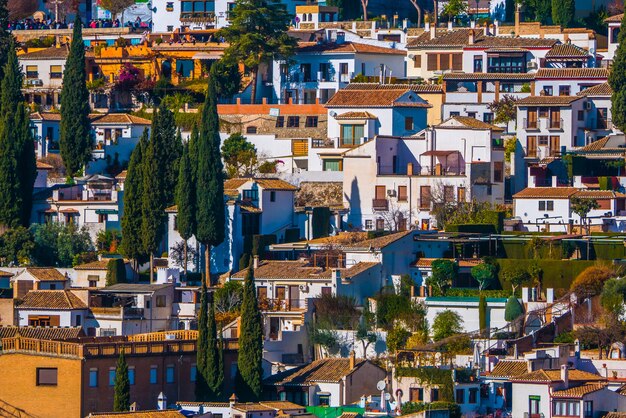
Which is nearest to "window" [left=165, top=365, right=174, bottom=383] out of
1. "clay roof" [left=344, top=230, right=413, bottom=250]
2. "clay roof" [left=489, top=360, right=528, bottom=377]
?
"clay roof" [left=489, top=360, right=528, bottom=377]

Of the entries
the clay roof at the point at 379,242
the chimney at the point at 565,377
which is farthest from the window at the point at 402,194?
the chimney at the point at 565,377

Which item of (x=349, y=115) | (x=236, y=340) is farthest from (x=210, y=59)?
(x=236, y=340)

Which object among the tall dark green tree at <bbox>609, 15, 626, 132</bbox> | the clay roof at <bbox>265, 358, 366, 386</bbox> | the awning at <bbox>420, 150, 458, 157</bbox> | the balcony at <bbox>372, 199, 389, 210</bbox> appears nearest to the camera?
the clay roof at <bbox>265, 358, 366, 386</bbox>

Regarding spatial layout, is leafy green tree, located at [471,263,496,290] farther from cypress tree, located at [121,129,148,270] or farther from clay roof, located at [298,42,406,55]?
clay roof, located at [298,42,406,55]

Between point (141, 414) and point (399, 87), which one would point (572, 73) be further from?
point (141, 414)

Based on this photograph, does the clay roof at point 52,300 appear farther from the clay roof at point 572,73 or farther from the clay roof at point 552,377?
the clay roof at point 572,73

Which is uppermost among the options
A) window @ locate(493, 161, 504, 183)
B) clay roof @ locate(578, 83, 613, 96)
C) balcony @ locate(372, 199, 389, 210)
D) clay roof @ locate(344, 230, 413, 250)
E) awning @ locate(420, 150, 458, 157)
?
clay roof @ locate(578, 83, 613, 96)
